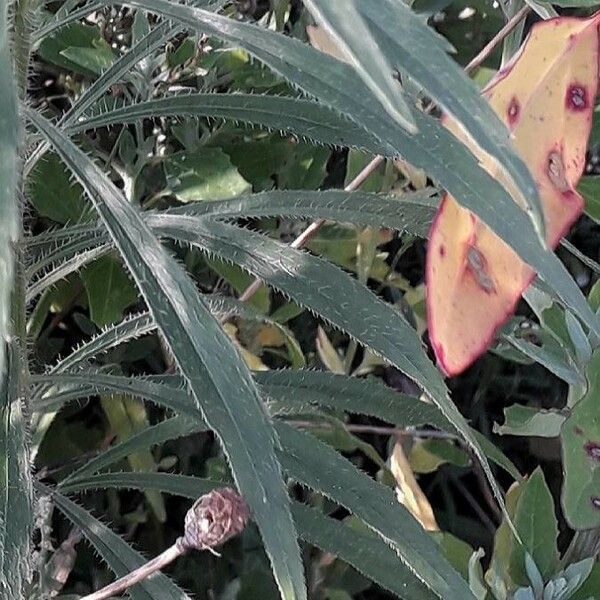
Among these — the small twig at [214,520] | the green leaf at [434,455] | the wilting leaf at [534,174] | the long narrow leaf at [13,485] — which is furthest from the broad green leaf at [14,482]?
the green leaf at [434,455]

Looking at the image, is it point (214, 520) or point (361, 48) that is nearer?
point (361, 48)

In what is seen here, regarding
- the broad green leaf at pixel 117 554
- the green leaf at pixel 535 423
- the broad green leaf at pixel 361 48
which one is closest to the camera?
the broad green leaf at pixel 361 48

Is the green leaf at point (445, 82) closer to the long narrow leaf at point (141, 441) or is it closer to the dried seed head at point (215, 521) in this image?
the dried seed head at point (215, 521)

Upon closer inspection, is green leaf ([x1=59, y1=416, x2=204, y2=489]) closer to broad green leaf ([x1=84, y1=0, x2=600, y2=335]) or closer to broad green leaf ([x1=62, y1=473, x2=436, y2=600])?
broad green leaf ([x1=62, y1=473, x2=436, y2=600])

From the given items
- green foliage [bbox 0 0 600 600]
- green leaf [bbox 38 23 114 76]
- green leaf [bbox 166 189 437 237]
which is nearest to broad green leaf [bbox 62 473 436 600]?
green foliage [bbox 0 0 600 600]

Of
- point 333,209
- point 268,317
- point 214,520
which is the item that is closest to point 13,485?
point 214,520

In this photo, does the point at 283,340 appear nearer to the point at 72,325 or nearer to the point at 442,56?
the point at 72,325

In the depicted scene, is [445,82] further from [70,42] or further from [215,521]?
[70,42]
